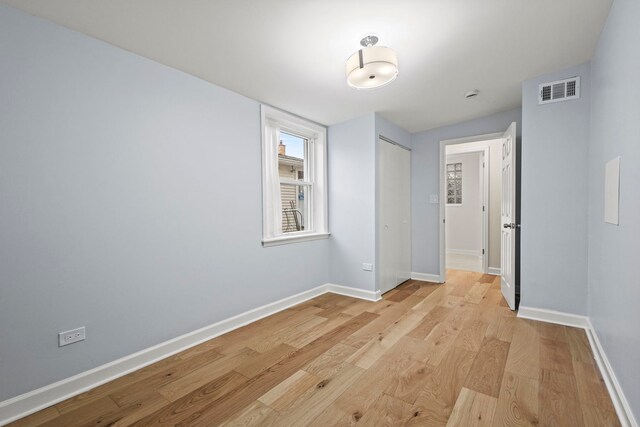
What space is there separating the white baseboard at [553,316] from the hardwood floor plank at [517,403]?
118cm

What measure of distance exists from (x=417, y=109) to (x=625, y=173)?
7.41 feet

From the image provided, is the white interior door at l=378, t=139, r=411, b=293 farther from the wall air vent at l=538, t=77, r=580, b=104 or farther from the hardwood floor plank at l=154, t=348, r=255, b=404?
the hardwood floor plank at l=154, t=348, r=255, b=404

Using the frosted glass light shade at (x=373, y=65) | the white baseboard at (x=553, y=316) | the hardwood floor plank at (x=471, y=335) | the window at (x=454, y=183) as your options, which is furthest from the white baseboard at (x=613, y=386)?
the window at (x=454, y=183)

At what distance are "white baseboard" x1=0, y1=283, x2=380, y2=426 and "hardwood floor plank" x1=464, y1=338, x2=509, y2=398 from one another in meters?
2.02

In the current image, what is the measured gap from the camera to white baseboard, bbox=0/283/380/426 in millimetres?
1576

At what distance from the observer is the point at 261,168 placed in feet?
9.94

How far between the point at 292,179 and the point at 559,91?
9.52ft

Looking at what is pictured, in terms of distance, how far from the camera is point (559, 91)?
8.35 feet

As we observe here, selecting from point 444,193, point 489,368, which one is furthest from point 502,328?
point 444,193

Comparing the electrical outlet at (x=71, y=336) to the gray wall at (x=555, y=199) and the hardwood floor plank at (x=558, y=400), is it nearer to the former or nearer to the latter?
the hardwood floor plank at (x=558, y=400)

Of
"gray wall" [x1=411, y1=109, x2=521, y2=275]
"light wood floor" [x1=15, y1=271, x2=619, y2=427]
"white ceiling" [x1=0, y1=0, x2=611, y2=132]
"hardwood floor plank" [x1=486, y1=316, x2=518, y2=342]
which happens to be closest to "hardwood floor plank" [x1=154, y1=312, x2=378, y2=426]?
"light wood floor" [x1=15, y1=271, x2=619, y2=427]

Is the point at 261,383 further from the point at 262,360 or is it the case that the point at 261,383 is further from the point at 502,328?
the point at 502,328

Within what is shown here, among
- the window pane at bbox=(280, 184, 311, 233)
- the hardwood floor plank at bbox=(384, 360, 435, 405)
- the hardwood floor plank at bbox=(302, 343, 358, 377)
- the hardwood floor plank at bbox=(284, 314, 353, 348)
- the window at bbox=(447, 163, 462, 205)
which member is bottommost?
the hardwood floor plank at bbox=(284, 314, 353, 348)

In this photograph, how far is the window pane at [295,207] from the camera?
360 centimetres
